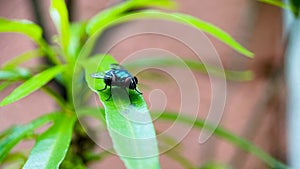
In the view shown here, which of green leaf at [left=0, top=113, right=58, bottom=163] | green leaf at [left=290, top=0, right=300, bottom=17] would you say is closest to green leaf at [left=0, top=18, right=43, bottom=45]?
green leaf at [left=0, top=113, right=58, bottom=163]

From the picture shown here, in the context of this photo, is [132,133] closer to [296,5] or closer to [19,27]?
[19,27]

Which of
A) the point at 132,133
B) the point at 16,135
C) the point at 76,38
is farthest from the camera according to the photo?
the point at 76,38

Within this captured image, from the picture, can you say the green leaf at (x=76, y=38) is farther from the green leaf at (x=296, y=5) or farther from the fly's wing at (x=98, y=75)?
the green leaf at (x=296, y=5)

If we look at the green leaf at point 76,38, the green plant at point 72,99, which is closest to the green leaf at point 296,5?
the green plant at point 72,99

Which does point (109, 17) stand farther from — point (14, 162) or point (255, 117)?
point (255, 117)

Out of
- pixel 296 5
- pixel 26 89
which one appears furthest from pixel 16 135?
pixel 296 5

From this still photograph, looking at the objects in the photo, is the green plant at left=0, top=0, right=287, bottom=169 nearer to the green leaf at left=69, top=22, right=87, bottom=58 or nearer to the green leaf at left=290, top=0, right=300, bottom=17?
the green leaf at left=69, top=22, right=87, bottom=58

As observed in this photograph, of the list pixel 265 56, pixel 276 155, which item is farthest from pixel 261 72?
pixel 276 155

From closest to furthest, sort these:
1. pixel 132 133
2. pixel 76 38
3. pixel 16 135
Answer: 1. pixel 132 133
2. pixel 16 135
3. pixel 76 38
